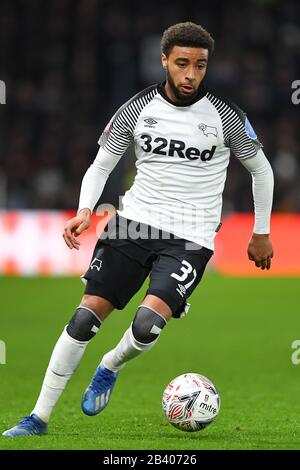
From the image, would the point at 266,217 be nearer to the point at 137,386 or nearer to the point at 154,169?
the point at 154,169

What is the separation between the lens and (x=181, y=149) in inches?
257

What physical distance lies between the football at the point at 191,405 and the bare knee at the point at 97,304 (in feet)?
2.10

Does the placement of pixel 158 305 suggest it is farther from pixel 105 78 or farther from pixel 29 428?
pixel 105 78

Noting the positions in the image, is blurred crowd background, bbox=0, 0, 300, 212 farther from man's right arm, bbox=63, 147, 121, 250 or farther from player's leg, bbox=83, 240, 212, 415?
player's leg, bbox=83, 240, 212, 415

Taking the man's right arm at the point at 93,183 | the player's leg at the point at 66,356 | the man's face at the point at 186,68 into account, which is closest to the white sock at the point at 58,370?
the player's leg at the point at 66,356

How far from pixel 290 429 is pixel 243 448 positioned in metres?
0.91

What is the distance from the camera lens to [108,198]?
19.2 meters

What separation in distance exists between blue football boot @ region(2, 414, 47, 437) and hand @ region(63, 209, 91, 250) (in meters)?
1.03

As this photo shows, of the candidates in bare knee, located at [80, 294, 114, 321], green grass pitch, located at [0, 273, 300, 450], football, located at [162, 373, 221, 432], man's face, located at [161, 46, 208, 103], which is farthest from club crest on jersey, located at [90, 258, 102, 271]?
man's face, located at [161, 46, 208, 103]

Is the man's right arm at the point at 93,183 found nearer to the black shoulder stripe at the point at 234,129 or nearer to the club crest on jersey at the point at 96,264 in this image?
the club crest on jersey at the point at 96,264

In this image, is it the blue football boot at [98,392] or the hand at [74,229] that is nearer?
the hand at [74,229]

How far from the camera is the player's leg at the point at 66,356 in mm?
6246

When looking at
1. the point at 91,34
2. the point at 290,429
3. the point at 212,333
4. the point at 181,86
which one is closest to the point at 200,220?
the point at 181,86

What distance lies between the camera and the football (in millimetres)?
6328
